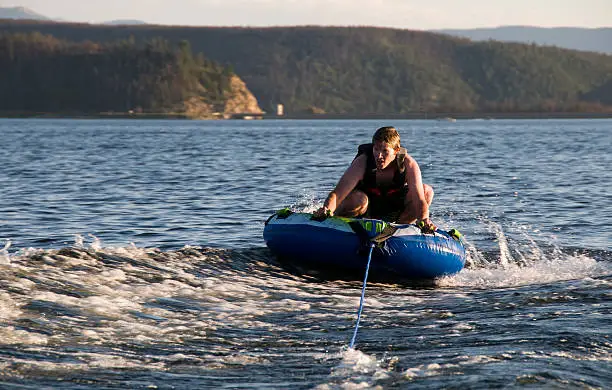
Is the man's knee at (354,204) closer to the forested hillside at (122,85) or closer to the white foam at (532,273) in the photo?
the white foam at (532,273)

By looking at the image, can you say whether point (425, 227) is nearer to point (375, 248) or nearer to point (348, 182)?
point (375, 248)

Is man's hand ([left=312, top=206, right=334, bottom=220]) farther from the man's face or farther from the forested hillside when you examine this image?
the forested hillside

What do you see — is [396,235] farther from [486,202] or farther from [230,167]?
[230,167]

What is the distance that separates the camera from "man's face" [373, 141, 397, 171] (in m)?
10.1

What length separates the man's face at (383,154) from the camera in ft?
33.0

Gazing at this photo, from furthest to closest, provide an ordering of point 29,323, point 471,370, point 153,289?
point 153,289 → point 29,323 → point 471,370


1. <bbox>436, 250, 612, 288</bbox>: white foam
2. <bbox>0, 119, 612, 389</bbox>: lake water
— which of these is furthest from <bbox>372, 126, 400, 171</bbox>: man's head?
<bbox>436, 250, 612, 288</bbox>: white foam

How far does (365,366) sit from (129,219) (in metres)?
10.3

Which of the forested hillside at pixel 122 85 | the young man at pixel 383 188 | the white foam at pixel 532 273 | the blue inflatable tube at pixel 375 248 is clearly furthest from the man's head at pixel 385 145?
the forested hillside at pixel 122 85

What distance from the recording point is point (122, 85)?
18475cm

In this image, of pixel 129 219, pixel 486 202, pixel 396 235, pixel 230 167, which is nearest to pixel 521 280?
pixel 396 235

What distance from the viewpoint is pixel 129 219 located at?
15797 millimetres

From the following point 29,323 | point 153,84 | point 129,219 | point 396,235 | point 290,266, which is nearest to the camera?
point 29,323

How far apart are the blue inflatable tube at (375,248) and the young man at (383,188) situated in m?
0.20
